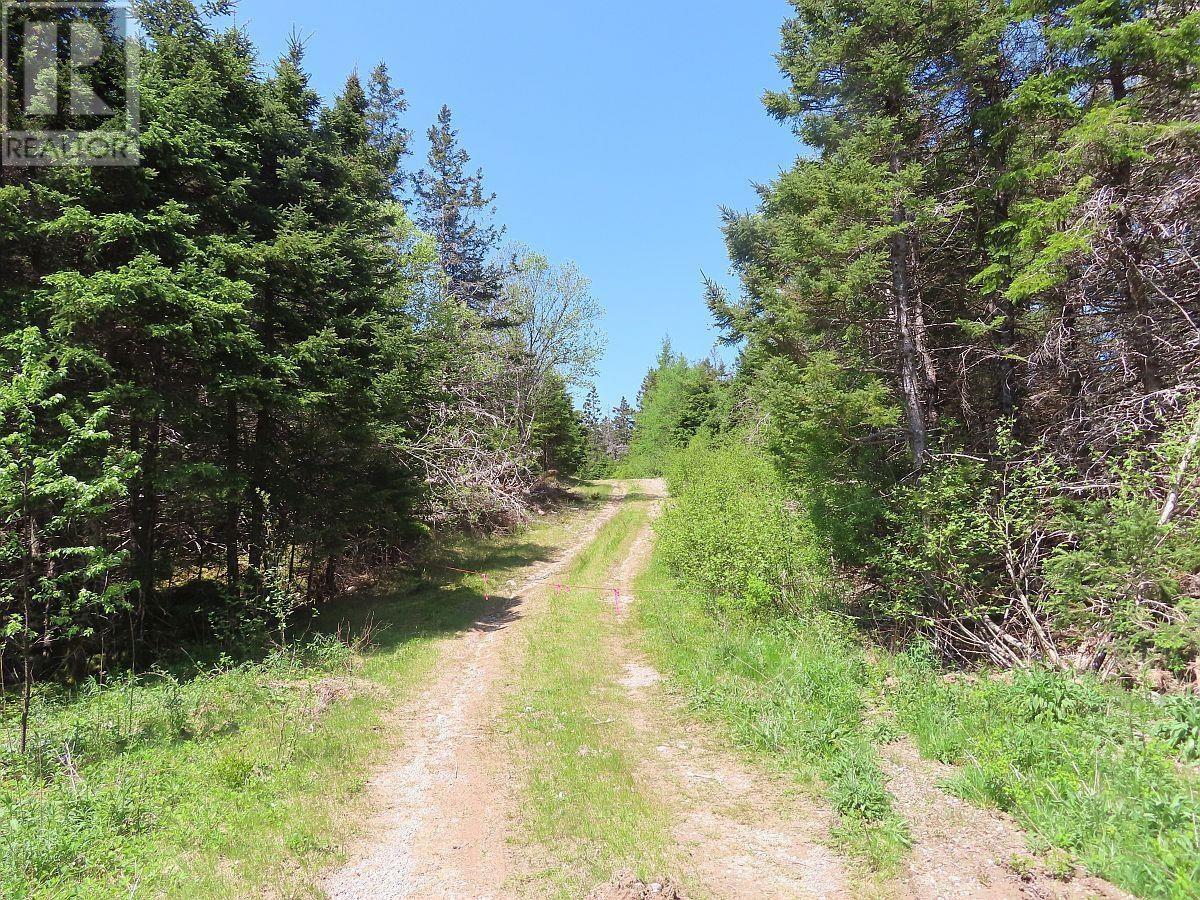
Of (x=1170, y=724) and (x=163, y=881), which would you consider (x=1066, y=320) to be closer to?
(x=1170, y=724)

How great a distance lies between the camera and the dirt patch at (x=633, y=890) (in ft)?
13.5

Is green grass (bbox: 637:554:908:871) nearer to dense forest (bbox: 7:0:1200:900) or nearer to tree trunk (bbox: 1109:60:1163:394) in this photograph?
Result: dense forest (bbox: 7:0:1200:900)

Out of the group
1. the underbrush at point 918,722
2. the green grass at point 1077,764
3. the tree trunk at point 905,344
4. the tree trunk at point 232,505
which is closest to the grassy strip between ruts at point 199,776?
the tree trunk at point 232,505

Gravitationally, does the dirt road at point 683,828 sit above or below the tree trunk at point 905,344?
below

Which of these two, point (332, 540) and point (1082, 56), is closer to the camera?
point (1082, 56)

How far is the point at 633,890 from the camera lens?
13.7ft

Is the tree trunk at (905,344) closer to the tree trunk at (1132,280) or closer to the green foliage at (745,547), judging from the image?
the tree trunk at (1132,280)

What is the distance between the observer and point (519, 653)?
11.2 m

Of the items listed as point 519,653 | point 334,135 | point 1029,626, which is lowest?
point 519,653

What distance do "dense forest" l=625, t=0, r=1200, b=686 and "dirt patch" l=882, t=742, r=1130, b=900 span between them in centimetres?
316

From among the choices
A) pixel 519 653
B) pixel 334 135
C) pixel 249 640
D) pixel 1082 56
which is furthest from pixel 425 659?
pixel 1082 56

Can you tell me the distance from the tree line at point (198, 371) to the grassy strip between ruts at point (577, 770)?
5116 mm

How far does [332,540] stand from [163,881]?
9.30 meters

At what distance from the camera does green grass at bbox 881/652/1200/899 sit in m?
3.92
